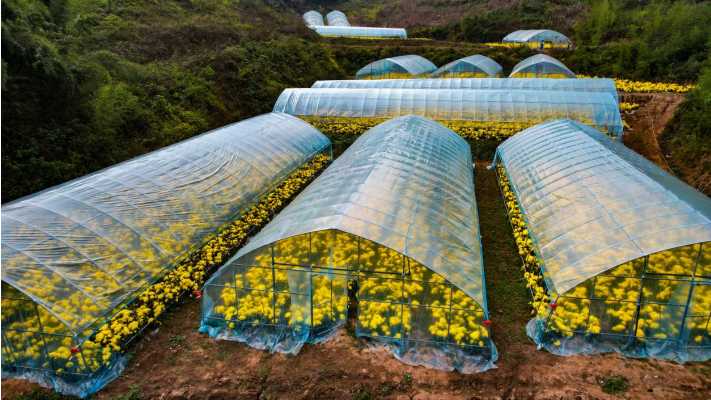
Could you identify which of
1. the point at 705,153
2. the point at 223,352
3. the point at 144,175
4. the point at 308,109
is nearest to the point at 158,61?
the point at 308,109

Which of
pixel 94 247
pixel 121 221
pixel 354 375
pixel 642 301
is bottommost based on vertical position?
pixel 354 375

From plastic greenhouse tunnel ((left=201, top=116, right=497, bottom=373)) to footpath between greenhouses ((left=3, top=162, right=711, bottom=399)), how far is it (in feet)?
0.93

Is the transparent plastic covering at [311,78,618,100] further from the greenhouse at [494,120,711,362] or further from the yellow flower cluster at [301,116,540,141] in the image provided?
the greenhouse at [494,120,711,362]

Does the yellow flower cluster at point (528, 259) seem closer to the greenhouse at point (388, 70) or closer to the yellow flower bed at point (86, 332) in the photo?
the yellow flower bed at point (86, 332)

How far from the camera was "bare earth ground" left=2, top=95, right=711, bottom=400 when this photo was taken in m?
7.18

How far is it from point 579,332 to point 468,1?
2578 inches

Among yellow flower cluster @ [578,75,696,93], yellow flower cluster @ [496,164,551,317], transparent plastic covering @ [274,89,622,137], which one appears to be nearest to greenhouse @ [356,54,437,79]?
transparent plastic covering @ [274,89,622,137]

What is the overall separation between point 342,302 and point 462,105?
15382mm

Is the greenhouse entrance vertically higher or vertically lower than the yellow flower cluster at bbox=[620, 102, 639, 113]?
Result: lower

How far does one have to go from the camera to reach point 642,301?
7953mm

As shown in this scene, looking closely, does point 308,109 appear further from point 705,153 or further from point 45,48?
point 705,153

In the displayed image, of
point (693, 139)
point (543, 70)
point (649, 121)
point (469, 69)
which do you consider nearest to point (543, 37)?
point (543, 70)

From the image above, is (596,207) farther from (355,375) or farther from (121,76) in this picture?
(121,76)

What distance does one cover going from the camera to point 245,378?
7.52 meters
